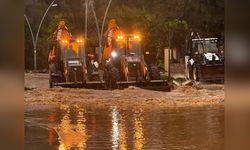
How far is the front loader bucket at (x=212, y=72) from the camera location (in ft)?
104

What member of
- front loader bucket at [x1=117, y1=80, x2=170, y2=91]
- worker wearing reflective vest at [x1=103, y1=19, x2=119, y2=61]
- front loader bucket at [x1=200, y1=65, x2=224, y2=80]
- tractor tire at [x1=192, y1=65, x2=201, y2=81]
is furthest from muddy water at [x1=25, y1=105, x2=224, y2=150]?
tractor tire at [x1=192, y1=65, x2=201, y2=81]

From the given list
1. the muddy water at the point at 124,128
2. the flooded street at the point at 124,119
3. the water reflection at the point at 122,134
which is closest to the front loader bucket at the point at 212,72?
the flooded street at the point at 124,119

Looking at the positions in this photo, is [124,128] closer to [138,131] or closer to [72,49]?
[138,131]

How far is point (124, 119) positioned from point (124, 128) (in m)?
2.34

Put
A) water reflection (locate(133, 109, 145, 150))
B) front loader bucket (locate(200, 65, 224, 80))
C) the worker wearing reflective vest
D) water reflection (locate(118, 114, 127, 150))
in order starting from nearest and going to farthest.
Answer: water reflection (locate(118, 114, 127, 150)) → water reflection (locate(133, 109, 145, 150)) → the worker wearing reflective vest → front loader bucket (locate(200, 65, 224, 80))

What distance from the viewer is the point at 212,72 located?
31.7 metres

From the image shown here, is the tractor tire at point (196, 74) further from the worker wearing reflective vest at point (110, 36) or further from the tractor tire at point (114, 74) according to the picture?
the tractor tire at point (114, 74)

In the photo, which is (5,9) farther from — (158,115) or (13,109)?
(158,115)

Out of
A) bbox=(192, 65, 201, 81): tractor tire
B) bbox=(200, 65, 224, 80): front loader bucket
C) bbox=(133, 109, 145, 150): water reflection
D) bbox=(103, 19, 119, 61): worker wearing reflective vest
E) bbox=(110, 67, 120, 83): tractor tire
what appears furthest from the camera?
bbox=(192, 65, 201, 81): tractor tire

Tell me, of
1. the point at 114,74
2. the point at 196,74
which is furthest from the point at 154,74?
the point at 196,74

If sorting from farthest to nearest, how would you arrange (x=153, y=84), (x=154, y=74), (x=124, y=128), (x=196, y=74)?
1. (x=196, y=74)
2. (x=154, y=74)
3. (x=153, y=84)
4. (x=124, y=128)

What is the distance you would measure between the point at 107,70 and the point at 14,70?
87.4 feet

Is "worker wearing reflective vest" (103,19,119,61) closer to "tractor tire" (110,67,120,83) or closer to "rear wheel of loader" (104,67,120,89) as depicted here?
"rear wheel of loader" (104,67,120,89)

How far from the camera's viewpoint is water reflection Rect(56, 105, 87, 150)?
429 inches
